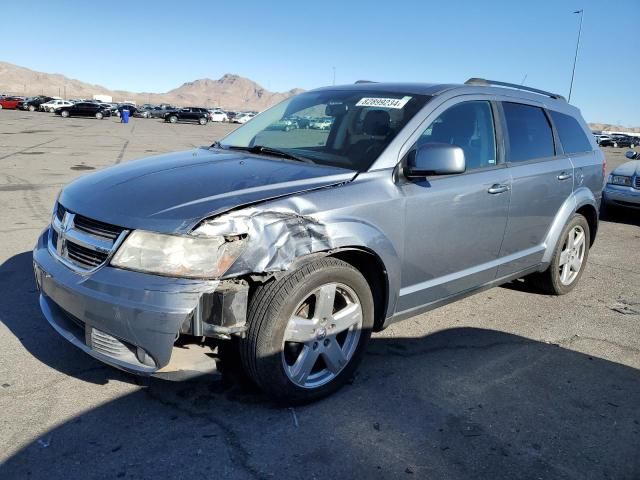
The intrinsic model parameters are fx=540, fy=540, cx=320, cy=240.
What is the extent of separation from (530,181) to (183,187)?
8.93 feet

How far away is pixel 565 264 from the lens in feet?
16.6

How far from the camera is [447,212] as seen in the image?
3.49 metres

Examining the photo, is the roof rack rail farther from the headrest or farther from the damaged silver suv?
the headrest

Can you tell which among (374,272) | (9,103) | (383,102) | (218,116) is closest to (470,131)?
(383,102)

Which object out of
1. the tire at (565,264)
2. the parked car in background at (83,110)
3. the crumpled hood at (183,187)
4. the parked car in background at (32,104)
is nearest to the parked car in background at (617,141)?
the parked car in background at (83,110)

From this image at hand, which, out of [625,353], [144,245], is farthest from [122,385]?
[625,353]

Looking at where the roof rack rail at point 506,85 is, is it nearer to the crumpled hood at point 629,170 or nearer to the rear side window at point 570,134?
the rear side window at point 570,134

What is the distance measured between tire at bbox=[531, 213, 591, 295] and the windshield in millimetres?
2162

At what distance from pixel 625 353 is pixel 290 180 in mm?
2846

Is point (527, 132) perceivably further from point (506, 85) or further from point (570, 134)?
point (570, 134)

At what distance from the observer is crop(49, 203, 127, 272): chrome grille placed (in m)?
2.68

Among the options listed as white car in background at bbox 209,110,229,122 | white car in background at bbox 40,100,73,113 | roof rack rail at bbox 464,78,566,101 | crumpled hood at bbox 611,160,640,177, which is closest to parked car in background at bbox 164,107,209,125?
white car in background at bbox 40,100,73,113

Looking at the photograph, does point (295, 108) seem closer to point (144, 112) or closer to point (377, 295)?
point (377, 295)

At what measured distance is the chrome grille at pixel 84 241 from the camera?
268 centimetres
